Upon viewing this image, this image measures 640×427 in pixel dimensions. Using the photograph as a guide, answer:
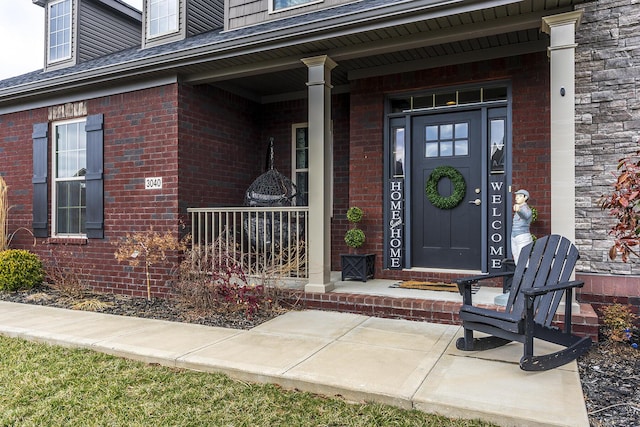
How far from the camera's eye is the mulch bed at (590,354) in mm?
2762

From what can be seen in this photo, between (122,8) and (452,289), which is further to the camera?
(122,8)

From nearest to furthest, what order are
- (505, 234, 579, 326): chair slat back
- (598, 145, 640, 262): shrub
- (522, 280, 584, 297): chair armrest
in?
(522, 280, 584, 297): chair armrest
(598, 145, 640, 262): shrub
(505, 234, 579, 326): chair slat back

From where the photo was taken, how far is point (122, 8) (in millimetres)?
10094

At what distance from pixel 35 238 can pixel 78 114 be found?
87.2 inches

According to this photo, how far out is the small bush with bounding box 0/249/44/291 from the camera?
671 centimetres

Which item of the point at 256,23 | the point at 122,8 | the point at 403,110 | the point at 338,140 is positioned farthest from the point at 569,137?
the point at 122,8

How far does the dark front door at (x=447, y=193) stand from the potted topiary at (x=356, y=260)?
62cm

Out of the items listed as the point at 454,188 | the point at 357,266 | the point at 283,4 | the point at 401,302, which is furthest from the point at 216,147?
the point at 401,302

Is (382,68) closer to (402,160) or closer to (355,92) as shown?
(355,92)

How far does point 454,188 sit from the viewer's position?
586 cm

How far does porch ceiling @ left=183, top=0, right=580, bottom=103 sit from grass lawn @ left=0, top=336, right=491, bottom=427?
3.64 meters

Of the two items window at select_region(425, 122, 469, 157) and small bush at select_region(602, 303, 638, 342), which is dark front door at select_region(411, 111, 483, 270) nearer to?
window at select_region(425, 122, 469, 157)

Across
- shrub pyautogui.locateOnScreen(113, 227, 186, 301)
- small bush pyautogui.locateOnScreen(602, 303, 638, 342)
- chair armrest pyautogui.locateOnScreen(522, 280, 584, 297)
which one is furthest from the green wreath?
shrub pyautogui.locateOnScreen(113, 227, 186, 301)

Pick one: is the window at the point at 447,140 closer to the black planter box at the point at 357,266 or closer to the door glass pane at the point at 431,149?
the door glass pane at the point at 431,149
